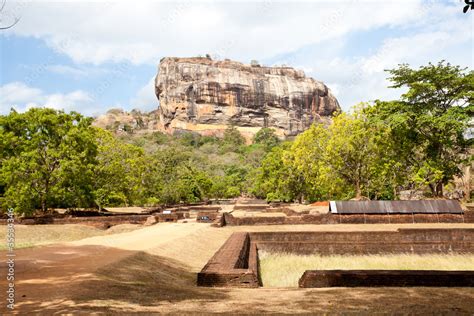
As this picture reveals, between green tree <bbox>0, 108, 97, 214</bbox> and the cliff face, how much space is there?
98.6m

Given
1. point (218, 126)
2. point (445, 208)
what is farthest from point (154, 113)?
point (445, 208)

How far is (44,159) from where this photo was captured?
20938 mm

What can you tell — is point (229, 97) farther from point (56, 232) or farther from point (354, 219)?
point (56, 232)

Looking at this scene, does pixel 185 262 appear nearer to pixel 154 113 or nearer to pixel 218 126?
pixel 218 126

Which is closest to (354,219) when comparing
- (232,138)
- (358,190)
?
(358,190)

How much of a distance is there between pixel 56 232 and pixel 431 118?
2151 centimetres

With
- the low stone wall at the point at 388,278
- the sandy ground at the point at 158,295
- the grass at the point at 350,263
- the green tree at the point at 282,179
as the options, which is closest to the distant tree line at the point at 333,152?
the green tree at the point at 282,179

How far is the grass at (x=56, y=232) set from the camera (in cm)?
1548

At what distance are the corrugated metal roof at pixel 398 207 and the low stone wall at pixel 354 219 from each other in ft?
0.71

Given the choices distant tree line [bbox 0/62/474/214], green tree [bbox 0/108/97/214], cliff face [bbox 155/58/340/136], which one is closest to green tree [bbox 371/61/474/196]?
distant tree line [bbox 0/62/474/214]

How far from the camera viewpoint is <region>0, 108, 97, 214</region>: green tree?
65.9 ft

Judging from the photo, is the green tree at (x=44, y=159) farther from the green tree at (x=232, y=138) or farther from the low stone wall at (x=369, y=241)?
the green tree at (x=232, y=138)

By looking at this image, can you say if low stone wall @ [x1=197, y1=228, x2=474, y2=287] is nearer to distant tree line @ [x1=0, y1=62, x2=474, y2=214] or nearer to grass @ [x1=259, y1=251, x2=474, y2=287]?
grass @ [x1=259, y1=251, x2=474, y2=287]

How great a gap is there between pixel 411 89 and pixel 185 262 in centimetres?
1996
